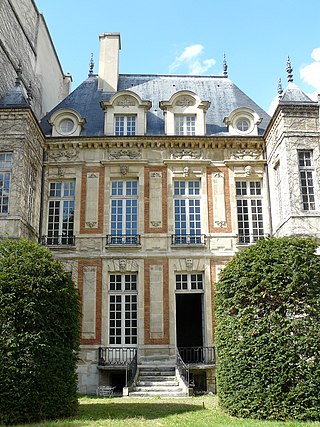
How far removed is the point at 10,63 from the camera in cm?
1630

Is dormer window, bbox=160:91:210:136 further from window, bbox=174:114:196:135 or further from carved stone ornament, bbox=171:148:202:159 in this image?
carved stone ornament, bbox=171:148:202:159

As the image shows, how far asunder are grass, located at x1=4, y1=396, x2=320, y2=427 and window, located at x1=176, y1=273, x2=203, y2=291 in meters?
3.85

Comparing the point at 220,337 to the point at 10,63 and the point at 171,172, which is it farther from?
the point at 10,63

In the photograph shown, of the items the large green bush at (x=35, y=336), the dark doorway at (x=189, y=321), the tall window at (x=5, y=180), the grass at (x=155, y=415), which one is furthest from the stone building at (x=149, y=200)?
the large green bush at (x=35, y=336)

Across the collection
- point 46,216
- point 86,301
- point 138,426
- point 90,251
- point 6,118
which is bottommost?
point 138,426

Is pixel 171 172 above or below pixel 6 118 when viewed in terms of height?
below

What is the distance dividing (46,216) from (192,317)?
20.2ft

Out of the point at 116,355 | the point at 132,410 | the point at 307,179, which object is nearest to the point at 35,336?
the point at 132,410

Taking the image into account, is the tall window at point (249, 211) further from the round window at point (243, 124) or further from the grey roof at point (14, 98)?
the grey roof at point (14, 98)

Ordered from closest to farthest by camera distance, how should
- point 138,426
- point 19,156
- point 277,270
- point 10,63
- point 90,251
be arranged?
point 138,426 < point 277,270 < point 19,156 < point 90,251 < point 10,63

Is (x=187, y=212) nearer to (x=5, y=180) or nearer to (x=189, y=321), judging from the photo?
(x=189, y=321)

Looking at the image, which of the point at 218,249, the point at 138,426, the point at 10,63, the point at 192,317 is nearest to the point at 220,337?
the point at 138,426

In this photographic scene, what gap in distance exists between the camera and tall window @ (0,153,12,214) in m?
13.4

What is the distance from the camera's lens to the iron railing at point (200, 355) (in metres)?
13.6
